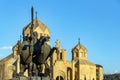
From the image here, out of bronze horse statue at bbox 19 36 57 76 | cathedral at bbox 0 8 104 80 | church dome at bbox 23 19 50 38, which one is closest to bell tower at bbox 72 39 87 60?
cathedral at bbox 0 8 104 80

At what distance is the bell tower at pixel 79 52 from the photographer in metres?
63.9

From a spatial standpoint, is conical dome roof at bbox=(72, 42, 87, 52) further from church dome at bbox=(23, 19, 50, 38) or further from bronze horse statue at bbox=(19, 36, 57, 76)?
bronze horse statue at bbox=(19, 36, 57, 76)

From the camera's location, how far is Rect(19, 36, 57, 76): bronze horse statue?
1474 centimetres

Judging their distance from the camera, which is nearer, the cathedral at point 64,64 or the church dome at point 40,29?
the church dome at point 40,29

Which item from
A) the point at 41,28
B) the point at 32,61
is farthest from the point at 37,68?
the point at 41,28

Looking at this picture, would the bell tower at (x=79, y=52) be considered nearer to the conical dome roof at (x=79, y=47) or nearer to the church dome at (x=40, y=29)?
the conical dome roof at (x=79, y=47)

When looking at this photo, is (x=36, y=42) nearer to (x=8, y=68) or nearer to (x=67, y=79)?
(x=8, y=68)

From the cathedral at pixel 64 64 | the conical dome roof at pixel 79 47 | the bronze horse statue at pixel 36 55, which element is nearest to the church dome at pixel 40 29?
the cathedral at pixel 64 64

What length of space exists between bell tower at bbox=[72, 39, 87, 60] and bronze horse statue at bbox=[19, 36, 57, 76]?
4877 cm

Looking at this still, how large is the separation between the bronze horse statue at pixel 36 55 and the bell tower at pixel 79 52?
48.8 m

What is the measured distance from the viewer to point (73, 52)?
6438 cm

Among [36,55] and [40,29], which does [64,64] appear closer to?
[40,29]

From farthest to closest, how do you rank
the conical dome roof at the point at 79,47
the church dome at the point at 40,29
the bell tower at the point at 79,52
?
the conical dome roof at the point at 79,47, the bell tower at the point at 79,52, the church dome at the point at 40,29

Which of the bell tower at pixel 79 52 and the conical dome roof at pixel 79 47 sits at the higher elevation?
the conical dome roof at pixel 79 47
